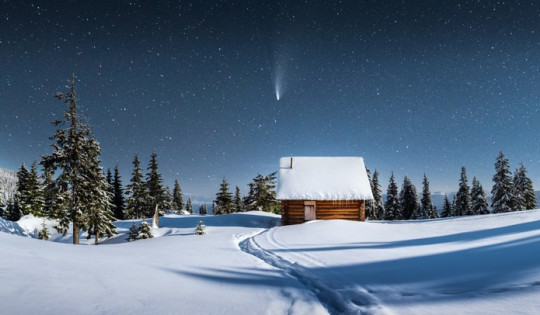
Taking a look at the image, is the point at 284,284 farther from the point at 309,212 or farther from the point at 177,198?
the point at 177,198

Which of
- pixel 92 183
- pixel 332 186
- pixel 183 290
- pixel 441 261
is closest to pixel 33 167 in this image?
pixel 92 183

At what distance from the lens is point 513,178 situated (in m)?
41.2

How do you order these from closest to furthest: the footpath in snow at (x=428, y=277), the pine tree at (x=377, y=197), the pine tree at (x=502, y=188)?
the footpath in snow at (x=428, y=277)
the pine tree at (x=502, y=188)
the pine tree at (x=377, y=197)

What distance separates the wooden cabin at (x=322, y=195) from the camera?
27625mm

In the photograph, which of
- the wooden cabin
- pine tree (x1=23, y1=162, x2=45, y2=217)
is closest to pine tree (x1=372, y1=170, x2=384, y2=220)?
the wooden cabin

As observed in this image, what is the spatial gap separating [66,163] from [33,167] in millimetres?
35548

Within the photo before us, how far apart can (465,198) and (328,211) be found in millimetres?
35340

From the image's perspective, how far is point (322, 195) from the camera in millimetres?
27625

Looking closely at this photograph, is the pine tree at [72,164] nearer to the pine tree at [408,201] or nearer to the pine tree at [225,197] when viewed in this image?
the pine tree at [225,197]

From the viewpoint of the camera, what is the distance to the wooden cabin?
27625 millimetres

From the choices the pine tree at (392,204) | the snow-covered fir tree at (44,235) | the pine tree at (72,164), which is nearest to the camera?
the pine tree at (72,164)

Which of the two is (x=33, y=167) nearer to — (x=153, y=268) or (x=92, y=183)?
(x=92, y=183)

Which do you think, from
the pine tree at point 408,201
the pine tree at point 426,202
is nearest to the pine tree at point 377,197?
the pine tree at point 408,201

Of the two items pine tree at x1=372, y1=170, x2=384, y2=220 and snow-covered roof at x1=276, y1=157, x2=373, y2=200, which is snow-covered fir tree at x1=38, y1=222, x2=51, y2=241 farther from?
pine tree at x1=372, y1=170, x2=384, y2=220
